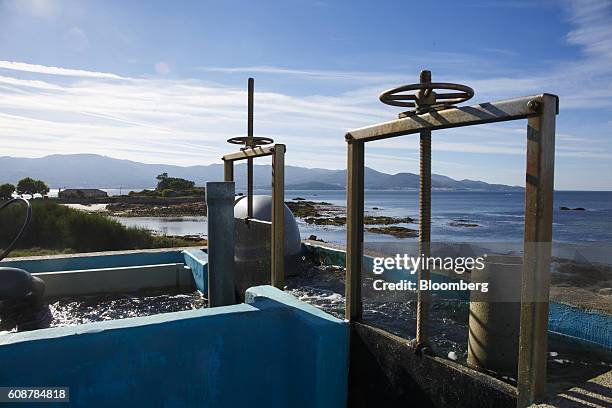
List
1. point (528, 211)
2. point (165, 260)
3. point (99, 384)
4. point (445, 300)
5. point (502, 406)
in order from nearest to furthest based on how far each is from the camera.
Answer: point (528, 211) → point (502, 406) → point (99, 384) → point (445, 300) → point (165, 260)

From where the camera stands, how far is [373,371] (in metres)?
3.73

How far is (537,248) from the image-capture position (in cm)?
242

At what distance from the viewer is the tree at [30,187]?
46.2m

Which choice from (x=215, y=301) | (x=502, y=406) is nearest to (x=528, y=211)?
(x=502, y=406)

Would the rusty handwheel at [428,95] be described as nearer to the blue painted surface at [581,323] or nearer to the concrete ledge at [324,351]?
the concrete ledge at [324,351]

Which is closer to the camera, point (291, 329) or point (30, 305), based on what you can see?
point (291, 329)

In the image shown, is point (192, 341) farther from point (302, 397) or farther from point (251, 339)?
point (302, 397)

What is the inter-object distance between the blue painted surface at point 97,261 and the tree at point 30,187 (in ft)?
144

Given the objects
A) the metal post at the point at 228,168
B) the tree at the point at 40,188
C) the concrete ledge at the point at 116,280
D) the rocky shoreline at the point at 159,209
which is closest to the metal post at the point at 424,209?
the metal post at the point at 228,168

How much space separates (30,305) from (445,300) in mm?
6037

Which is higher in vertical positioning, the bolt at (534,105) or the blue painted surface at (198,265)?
the bolt at (534,105)

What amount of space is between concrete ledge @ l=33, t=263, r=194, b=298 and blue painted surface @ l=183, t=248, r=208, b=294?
0.21 meters

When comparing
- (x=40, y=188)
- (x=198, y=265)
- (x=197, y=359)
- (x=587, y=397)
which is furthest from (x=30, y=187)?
(x=587, y=397)

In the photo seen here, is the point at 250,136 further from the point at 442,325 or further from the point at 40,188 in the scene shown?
the point at 40,188
